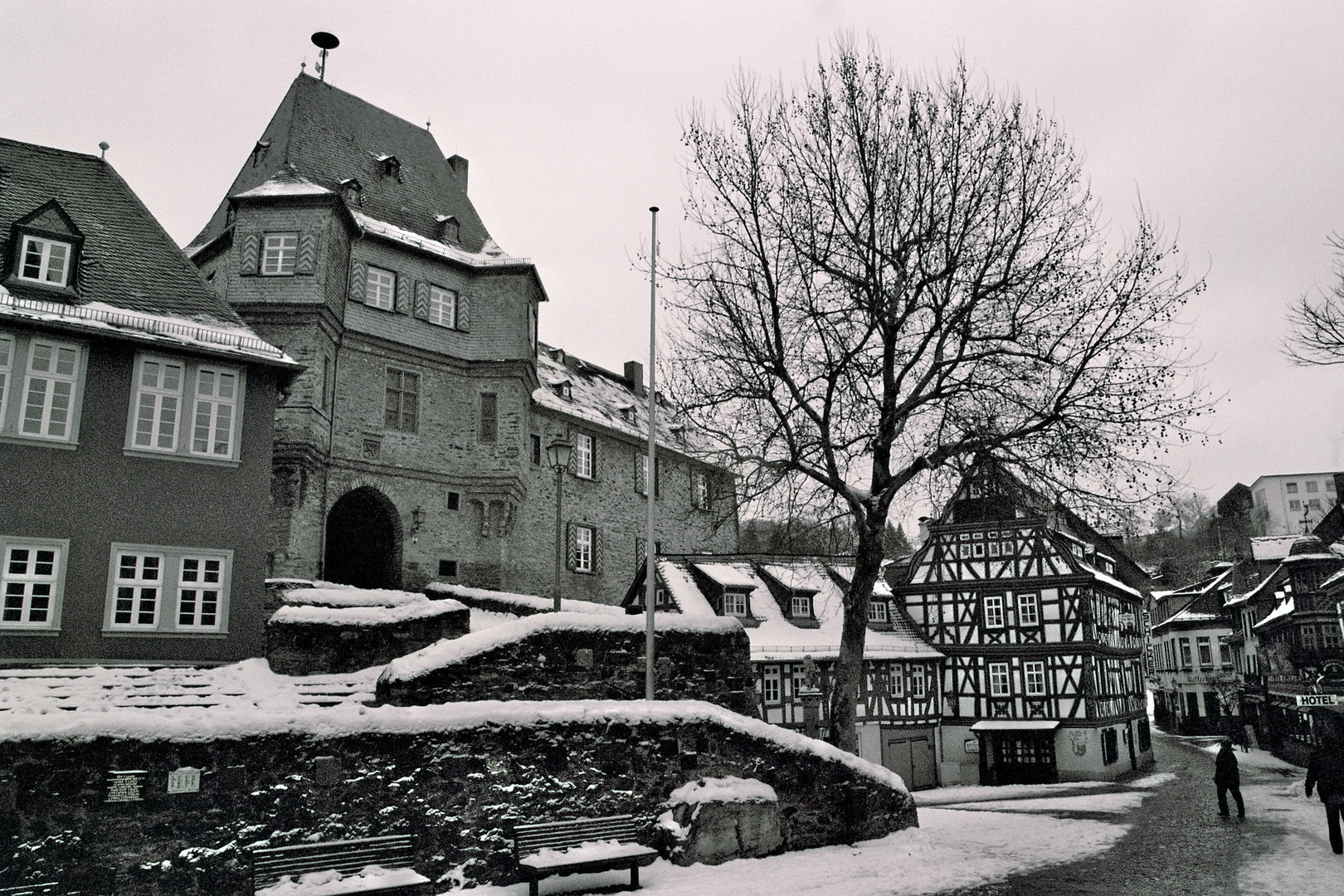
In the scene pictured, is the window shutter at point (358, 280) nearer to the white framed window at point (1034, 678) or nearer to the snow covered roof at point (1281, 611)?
the white framed window at point (1034, 678)

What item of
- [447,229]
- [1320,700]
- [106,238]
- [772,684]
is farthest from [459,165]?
[1320,700]

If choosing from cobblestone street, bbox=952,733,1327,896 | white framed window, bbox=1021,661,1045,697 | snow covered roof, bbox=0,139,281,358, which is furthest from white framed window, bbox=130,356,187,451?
white framed window, bbox=1021,661,1045,697

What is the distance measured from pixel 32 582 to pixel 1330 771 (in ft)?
63.5

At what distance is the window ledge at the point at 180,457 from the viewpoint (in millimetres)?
17031

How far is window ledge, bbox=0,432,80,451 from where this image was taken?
52.5 ft

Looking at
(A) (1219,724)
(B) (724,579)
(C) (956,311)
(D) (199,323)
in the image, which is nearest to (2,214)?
(D) (199,323)

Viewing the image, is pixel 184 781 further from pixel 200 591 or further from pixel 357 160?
pixel 357 160

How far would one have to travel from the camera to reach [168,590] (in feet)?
56.0

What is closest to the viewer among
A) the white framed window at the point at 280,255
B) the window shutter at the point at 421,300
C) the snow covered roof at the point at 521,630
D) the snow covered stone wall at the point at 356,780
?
the snow covered stone wall at the point at 356,780

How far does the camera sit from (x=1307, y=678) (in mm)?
34812

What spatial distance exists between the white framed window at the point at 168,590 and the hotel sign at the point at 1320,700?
3228 cm

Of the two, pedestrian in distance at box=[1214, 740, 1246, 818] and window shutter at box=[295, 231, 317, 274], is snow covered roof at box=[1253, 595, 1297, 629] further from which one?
window shutter at box=[295, 231, 317, 274]

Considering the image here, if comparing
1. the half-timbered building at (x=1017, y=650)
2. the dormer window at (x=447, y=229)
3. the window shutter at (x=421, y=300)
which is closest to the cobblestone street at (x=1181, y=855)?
the half-timbered building at (x=1017, y=650)

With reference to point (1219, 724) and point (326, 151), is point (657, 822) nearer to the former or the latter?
point (326, 151)
